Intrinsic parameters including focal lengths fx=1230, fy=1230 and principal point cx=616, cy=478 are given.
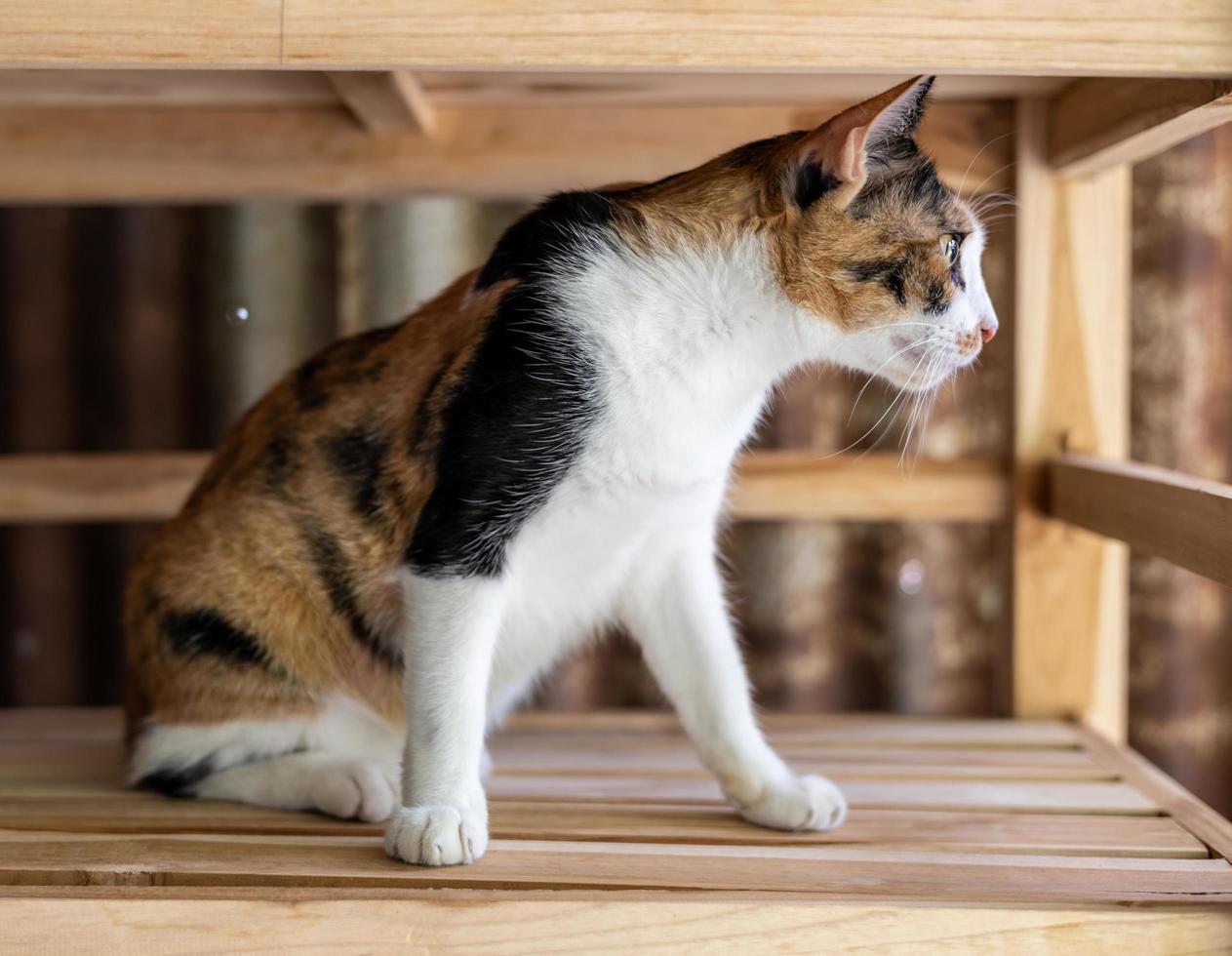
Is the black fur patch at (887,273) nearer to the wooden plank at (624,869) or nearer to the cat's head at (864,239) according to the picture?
the cat's head at (864,239)

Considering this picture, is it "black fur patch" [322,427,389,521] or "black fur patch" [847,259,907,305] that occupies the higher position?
"black fur patch" [847,259,907,305]

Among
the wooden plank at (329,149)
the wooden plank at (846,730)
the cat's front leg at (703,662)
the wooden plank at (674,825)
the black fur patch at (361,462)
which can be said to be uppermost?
the wooden plank at (329,149)

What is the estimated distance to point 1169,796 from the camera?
1.13 meters

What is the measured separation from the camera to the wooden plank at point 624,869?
89 centimetres

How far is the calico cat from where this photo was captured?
0.94 m

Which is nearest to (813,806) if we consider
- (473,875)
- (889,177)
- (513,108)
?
(473,875)

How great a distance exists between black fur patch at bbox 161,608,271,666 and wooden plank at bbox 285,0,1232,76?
1.64ft

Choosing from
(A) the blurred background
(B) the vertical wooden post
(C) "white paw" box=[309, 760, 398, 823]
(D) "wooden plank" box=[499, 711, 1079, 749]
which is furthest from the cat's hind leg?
(A) the blurred background

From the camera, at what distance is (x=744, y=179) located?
0.98 m

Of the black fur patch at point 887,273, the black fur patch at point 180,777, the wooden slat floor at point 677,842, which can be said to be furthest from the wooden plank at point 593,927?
the black fur patch at point 887,273

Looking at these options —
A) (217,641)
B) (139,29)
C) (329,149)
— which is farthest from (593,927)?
(329,149)

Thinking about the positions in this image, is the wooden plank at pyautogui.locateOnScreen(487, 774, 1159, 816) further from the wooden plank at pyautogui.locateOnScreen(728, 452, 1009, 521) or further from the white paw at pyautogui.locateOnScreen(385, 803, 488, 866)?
the wooden plank at pyautogui.locateOnScreen(728, 452, 1009, 521)

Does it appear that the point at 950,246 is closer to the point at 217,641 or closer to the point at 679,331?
the point at 679,331

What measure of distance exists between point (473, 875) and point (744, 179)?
1.87 feet
